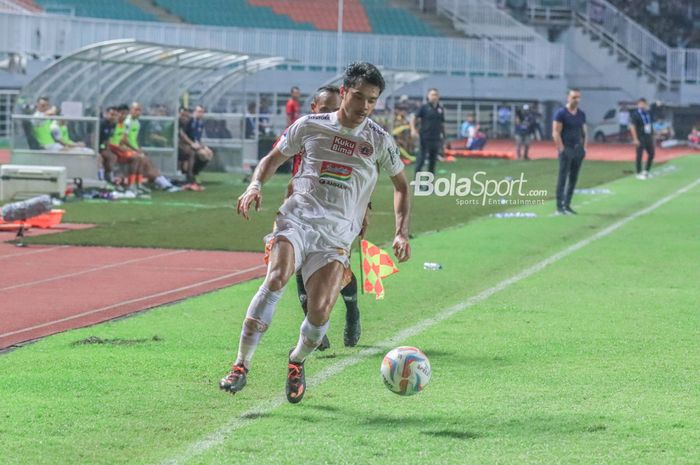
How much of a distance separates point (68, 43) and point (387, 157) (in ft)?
140

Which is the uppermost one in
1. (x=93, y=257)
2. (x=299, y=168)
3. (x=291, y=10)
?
(x=291, y=10)

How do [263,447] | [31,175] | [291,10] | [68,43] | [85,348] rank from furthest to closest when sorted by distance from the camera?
[291,10], [68,43], [31,175], [85,348], [263,447]

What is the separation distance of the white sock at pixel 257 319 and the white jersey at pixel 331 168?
19.2 inches

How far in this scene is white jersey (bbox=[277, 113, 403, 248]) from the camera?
26.7 feet

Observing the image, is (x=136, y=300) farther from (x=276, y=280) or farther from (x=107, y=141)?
(x=107, y=141)

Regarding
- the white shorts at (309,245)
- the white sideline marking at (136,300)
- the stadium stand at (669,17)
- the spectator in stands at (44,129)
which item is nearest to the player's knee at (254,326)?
the white shorts at (309,245)

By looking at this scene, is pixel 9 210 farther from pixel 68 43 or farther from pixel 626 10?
pixel 626 10

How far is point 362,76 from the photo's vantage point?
26.0 feet

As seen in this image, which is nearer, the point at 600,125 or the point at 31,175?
the point at 31,175

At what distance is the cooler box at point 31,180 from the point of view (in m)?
23.9

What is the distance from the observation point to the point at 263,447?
684 cm

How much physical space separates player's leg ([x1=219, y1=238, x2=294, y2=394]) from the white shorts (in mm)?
86

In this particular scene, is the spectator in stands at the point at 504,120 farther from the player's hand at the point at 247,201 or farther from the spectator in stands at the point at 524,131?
the player's hand at the point at 247,201

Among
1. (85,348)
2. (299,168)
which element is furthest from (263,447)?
(85,348)
